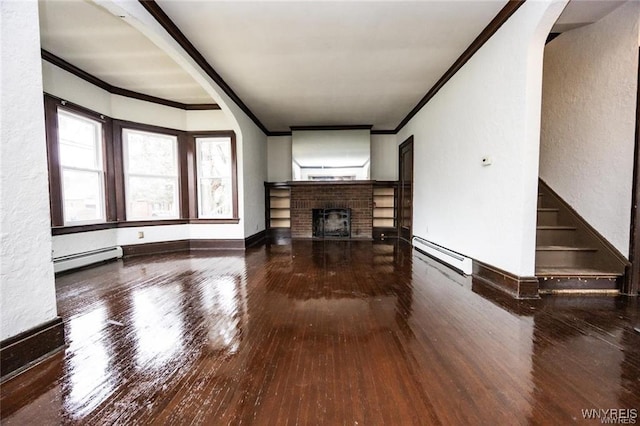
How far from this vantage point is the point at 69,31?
279cm

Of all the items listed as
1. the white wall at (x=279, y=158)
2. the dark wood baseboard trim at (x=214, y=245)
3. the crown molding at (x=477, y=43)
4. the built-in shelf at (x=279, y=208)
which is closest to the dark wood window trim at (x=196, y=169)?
the dark wood baseboard trim at (x=214, y=245)

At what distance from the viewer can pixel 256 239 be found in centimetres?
582

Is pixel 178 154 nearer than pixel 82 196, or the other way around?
pixel 82 196

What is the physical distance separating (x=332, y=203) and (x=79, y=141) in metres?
4.94

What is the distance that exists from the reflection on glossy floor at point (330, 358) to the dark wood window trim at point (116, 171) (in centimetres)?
153

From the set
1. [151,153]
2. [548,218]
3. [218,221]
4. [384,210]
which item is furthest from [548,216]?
[151,153]

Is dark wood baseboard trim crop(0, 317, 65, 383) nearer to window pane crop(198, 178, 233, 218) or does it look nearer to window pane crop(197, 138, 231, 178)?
window pane crop(198, 178, 233, 218)

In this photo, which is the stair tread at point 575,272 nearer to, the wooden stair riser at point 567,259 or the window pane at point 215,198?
the wooden stair riser at point 567,259

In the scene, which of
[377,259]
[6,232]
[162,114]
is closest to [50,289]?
[6,232]

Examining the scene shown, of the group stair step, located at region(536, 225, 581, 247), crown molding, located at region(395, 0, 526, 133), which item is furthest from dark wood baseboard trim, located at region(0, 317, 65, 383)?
stair step, located at region(536, 225, 581, 247)

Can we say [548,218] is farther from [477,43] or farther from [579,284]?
[477,43]

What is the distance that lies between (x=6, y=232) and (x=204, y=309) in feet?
4.41

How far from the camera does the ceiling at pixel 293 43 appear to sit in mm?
2434

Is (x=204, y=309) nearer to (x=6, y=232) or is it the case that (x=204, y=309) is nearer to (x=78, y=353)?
(x=78, y=353)
